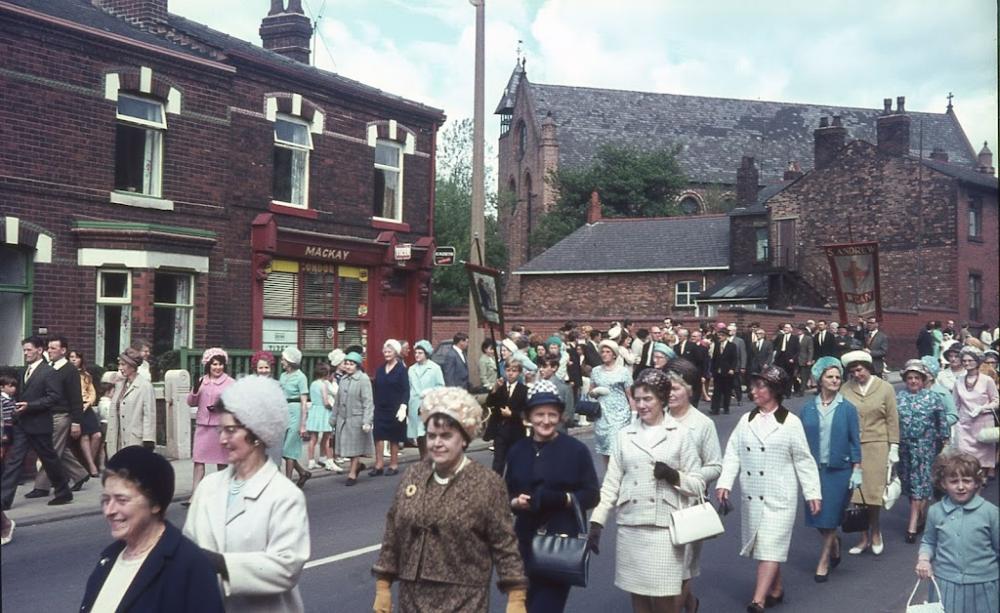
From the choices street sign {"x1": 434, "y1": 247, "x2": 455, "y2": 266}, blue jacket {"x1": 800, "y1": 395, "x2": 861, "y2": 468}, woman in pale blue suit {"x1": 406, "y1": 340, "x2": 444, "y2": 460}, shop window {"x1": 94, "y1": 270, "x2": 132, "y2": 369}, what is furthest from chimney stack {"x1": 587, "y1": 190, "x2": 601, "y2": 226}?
blue jacket {"x1": 800, "y1": 395, "x2": 861, "y2": 468}

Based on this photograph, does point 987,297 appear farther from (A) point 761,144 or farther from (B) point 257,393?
(B) point 257,393

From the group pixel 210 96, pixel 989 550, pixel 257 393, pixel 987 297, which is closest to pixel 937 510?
pixel 989 550

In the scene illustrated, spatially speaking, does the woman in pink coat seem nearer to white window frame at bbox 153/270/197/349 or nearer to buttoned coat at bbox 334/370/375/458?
buttoned coat at bbox 334/370/375/458

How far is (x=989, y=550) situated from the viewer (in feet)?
18.0

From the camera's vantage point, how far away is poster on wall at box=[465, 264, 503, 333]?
12.9 metres

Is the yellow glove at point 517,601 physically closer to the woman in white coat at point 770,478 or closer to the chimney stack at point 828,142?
the woman in white coat at point 770,478

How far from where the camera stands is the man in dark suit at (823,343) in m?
24.7

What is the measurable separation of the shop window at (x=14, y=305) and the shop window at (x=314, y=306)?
538 cm

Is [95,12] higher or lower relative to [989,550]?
higher

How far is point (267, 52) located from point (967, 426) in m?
19.2

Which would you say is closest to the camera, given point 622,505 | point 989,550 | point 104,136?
point 989,550

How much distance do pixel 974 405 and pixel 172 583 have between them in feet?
31.9

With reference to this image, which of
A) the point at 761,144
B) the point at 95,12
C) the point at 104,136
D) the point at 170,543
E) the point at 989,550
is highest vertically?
the point at 761,144

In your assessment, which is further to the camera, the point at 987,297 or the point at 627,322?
the point at 987,297
